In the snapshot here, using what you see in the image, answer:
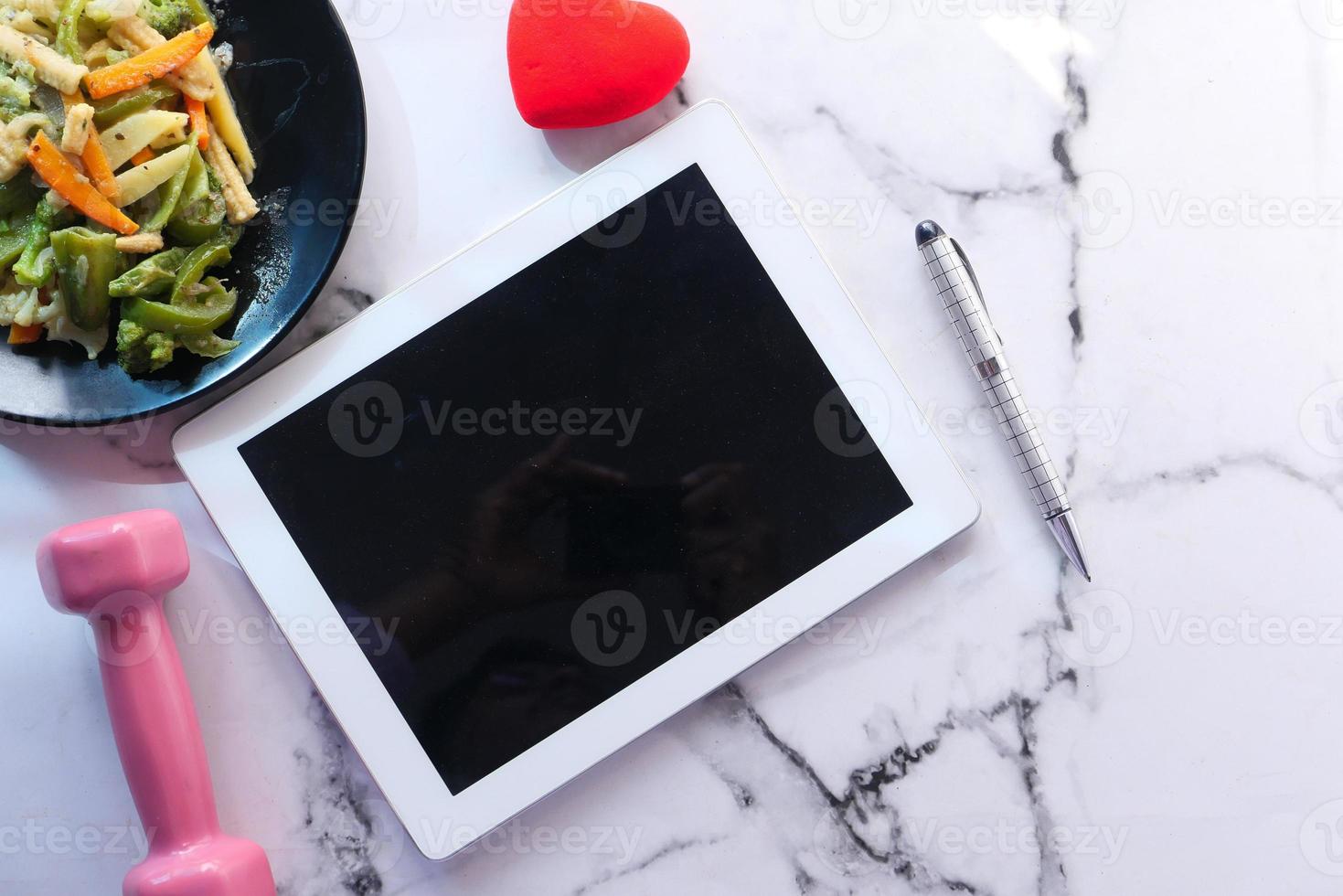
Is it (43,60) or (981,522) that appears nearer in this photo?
(43,60)

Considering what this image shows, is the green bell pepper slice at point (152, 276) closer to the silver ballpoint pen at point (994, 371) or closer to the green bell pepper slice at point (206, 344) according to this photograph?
the green bell pepper slice at point (206, 344)

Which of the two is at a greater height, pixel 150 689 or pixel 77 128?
pixel 77 128

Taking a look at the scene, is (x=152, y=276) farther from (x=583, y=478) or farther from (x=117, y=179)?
(x=583, y=478)

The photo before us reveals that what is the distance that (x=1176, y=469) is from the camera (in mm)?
659

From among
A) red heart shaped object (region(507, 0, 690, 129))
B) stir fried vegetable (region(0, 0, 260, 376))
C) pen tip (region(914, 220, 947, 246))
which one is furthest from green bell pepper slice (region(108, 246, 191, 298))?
pen tip (region(914, 220, 947, 246))

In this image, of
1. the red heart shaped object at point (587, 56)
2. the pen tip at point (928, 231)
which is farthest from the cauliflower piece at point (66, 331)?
the pen tip at point (928, 231)

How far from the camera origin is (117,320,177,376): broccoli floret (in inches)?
21.9

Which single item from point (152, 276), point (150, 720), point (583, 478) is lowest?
point (150, 720)

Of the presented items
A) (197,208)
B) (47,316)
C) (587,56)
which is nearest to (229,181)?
(197,208)

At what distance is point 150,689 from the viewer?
0.57 metres

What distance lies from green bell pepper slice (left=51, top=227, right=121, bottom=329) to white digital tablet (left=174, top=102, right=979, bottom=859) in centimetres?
10

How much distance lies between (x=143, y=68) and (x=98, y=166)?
7 centimetres

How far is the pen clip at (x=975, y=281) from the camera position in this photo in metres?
0.63

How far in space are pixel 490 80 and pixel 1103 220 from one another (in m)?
0.46
